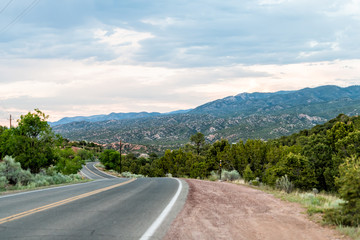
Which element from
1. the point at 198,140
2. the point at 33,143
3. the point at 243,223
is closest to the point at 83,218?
the point at 243,223

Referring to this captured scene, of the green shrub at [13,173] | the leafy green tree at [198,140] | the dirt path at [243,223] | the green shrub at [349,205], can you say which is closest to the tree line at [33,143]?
the green shrub at [13,173]

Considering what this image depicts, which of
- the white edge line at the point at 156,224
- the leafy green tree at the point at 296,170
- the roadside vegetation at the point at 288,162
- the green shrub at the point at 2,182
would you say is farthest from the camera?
the leafy green tree at the point at 296,170

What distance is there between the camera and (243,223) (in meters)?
7.74

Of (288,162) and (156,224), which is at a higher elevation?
(156,224)

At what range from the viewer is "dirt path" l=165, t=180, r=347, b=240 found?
6594mm

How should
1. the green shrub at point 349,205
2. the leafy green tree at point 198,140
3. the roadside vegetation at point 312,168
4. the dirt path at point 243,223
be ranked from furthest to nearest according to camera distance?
the leafy green tree at point 198,140, the roadside vegetation at point 312,168, the green shrub at point 349,205, the dirt path at point 243,223

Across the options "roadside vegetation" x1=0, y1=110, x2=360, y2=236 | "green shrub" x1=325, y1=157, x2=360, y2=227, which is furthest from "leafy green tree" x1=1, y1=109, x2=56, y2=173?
"green shrub" x1=325, y1=157, x2=360, y2=227

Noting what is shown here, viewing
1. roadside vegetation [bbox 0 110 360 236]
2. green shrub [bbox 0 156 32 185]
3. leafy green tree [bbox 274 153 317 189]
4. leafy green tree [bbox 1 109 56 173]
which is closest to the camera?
roadside vegetation [bbox 0 110 360 236]

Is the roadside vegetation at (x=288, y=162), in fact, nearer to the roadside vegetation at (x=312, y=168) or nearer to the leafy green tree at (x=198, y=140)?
the roadside vegetation at (x=312, y=168)

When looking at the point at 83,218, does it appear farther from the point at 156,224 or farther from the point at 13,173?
the point at 13,173

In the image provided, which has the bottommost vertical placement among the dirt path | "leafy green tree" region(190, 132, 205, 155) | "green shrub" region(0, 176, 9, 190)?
"leafy green tree" region(190, 132, 205, 155)

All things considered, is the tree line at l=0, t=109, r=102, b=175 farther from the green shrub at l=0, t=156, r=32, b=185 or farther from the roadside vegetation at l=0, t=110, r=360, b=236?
the green shrub at l=0, t=156, r=32, b=185

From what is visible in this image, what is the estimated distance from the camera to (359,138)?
2856 centimetres

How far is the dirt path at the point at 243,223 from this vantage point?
260 inches
